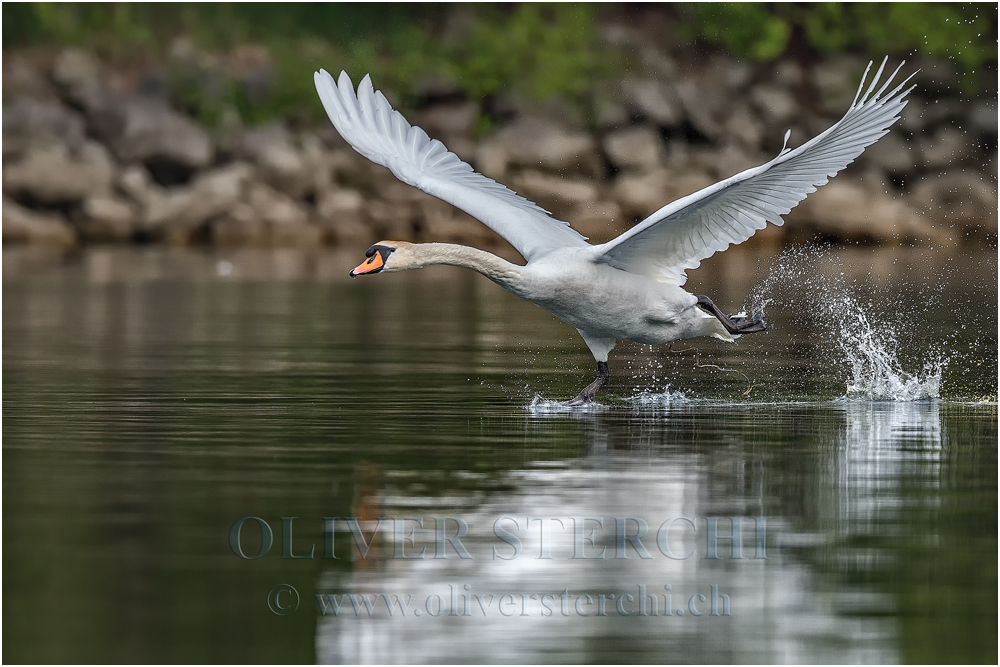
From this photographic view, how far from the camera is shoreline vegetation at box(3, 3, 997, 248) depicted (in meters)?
37.0

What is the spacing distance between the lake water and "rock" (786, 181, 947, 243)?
59.3 ft

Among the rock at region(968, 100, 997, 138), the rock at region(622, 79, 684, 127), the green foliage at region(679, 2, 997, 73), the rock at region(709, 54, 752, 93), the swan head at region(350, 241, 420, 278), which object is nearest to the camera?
the swan head at region(350, 241, 420, 278)

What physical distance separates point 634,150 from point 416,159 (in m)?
24.8

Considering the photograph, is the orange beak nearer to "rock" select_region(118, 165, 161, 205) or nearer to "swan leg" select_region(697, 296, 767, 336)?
"swan leg" select_region(697, 296, 767, 336)

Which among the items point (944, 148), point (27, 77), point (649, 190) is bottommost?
point (649, 190)

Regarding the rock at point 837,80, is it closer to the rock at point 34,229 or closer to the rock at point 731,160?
the rock at point 731,160

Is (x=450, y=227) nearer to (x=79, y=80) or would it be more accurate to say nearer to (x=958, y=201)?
(x=958, y=201)

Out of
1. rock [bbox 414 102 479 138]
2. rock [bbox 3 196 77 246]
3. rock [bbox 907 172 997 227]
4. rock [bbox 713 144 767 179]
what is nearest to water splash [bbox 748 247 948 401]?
rock [bbox 907 172 997 227]

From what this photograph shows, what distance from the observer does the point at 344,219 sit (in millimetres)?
37375

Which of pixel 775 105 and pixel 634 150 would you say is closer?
pixel 634 150

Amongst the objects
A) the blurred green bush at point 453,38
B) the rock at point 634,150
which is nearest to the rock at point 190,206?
the blurred green bush at point 453,38

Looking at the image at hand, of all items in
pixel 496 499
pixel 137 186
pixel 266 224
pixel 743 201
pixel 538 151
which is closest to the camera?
pixel 496 499

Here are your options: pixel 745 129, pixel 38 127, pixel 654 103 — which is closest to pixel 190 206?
pixel 38 127

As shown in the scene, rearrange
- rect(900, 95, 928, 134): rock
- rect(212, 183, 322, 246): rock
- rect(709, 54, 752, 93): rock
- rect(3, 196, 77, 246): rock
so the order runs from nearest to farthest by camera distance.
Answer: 1. rect(3, 196, 77, 246): rock
2. rect(212, 183, 322, 246): rock
3. rect(900, 95, 928, 134): rock
4. rect(709, 54, 752, 93): rock
